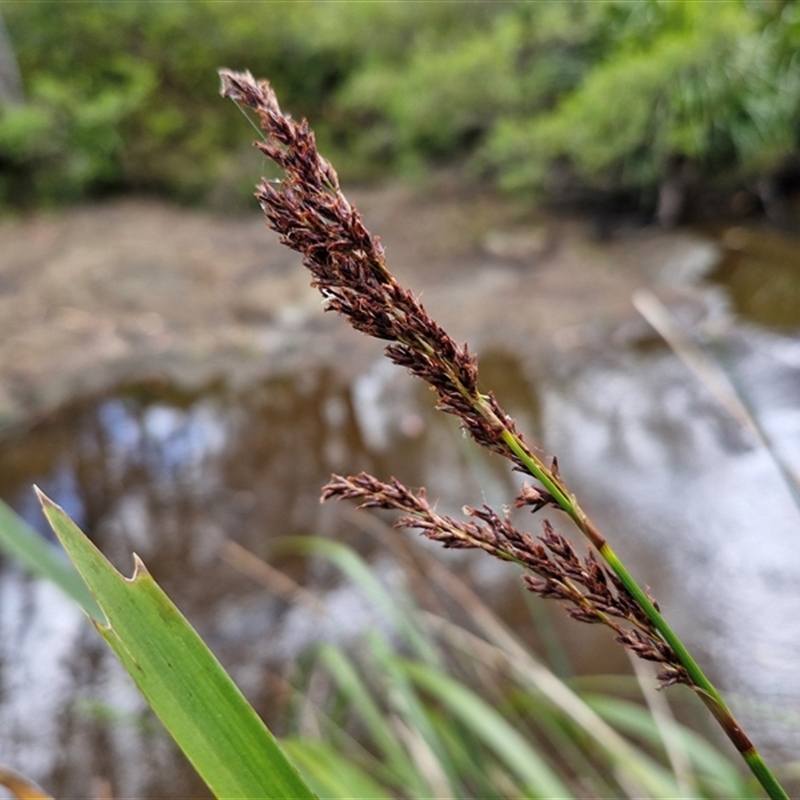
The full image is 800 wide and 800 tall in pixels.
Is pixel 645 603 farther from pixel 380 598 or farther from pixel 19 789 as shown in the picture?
pixel 380 598

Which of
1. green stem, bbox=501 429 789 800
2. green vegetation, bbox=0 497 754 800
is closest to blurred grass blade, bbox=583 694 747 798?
green vegetation, bbox=0 497 754 800

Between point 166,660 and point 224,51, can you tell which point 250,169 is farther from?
point 166,660

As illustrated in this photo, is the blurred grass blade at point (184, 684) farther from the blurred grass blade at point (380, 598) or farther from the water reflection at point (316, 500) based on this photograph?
the water reflection at point (316, 500)

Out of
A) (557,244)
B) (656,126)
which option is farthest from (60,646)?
(656,126)

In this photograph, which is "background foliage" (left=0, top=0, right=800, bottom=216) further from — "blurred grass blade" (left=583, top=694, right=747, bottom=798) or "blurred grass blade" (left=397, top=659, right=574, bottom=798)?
"blurred grass blade" (left=397, top=659, right=574, bottom=798)

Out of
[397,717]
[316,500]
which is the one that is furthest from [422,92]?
[397,717]

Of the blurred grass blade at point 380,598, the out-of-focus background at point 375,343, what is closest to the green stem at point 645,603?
the out-of-focus background at point 375,343
